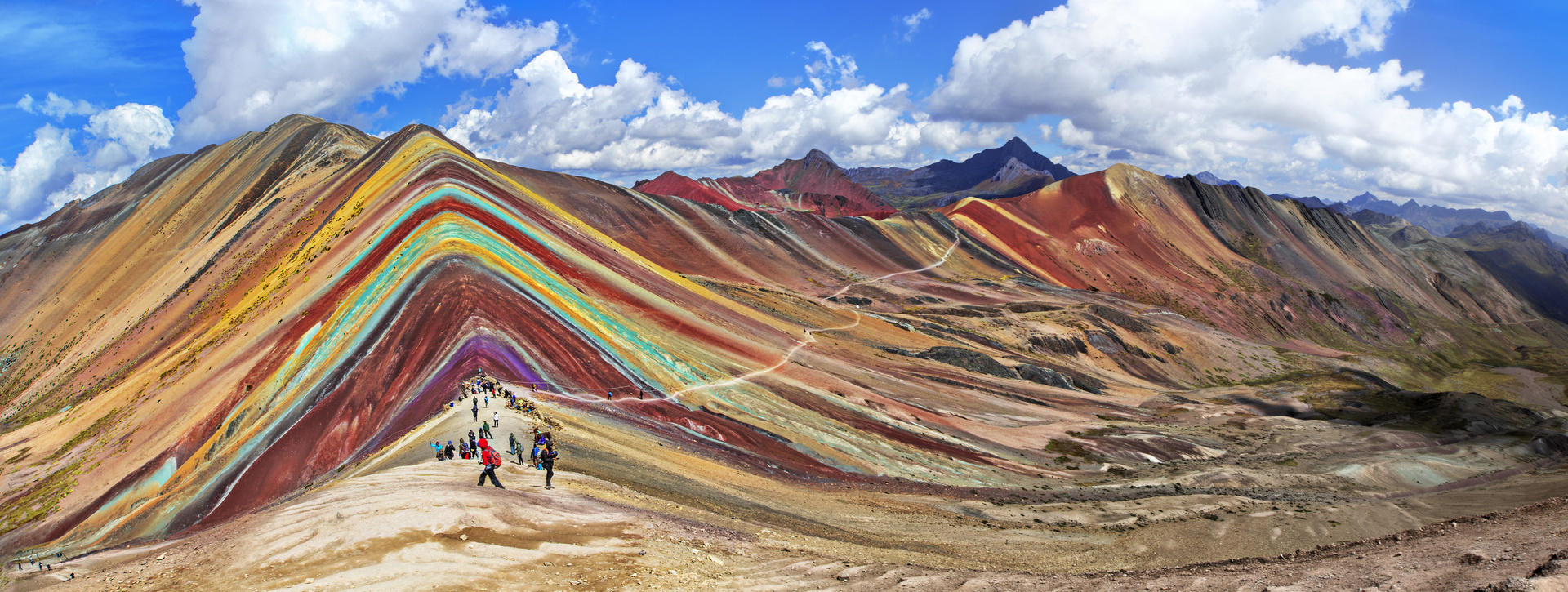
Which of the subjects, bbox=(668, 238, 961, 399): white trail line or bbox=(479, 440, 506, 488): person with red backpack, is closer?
bbox=(479, 440, 506, 488): person with red backpack

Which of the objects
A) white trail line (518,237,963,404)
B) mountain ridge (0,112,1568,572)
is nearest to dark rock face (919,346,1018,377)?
mountain ridge (0,112,1568,572)

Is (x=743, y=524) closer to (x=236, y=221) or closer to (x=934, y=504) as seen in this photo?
(x=934, y=504)

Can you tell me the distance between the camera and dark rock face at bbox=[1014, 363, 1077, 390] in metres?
64.6

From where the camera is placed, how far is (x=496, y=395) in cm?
2931

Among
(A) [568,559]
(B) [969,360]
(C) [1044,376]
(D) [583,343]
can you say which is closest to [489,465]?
(A) [568,559]

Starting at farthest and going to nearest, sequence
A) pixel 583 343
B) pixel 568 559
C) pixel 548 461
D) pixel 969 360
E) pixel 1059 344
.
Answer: pixel 1059 344 < pixel 969 360 < pixel 583 343 < pixel 548 461 < pixel 568 559

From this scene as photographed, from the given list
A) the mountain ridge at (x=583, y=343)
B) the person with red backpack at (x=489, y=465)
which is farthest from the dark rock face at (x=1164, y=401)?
the person with red backpack at (x=489, y=465)

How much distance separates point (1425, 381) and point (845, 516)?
118054 mm

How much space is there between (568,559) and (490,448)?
18.6 ft

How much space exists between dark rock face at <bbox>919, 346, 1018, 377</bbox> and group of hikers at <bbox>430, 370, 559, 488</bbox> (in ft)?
140

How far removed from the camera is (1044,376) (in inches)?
2564

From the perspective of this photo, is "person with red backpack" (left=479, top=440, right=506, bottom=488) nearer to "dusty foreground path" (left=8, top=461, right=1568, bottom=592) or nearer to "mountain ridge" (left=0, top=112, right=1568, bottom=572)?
"dusty foreground path" (left=8, top=461, right=1568, bottom=592)

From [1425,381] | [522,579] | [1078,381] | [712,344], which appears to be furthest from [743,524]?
[1425,381]

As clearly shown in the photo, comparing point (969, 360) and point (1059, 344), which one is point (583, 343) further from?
point (1059, 344)
